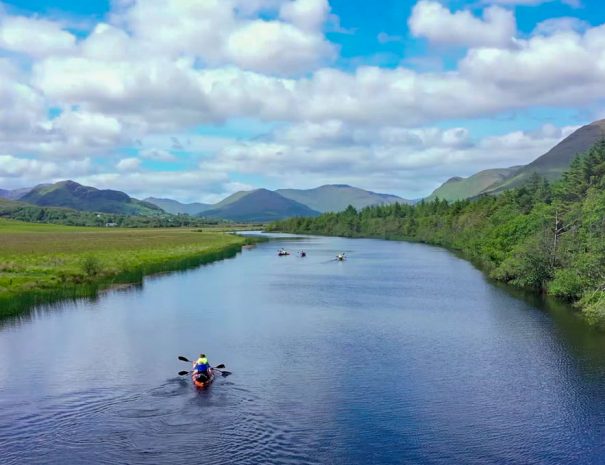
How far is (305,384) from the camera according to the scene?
3700 cm

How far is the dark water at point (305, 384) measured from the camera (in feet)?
91.2

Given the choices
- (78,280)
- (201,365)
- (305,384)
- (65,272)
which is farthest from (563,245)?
(65,272)

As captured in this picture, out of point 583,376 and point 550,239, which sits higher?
point 550,239

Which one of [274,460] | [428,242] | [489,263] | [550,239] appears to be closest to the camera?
[274,460]

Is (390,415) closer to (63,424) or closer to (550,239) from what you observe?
(63,424)

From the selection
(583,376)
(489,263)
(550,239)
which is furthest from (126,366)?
(489,263)

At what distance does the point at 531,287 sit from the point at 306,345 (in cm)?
4431

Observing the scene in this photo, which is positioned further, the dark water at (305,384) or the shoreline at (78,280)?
the shoreline at (78,280)

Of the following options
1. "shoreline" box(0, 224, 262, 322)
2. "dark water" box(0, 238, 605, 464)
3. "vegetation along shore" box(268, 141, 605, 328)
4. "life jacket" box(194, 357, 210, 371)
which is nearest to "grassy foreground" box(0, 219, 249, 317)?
"shoreline" box(0, 224, 262, 322)

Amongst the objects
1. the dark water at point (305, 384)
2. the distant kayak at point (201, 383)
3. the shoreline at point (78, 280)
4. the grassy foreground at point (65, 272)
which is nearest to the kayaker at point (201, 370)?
the distant kayak at point (201, 383)

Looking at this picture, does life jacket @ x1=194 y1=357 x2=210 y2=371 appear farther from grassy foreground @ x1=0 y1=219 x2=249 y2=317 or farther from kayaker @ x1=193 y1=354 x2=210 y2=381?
grassy foreground @ x1=0 y1=219 x2=249 y2=317

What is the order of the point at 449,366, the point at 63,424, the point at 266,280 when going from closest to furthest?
the point at 63,424 < the point at 449,366 < the point at 266,280

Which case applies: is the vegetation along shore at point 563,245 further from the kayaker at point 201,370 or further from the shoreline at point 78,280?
the shoreline at point 78,280

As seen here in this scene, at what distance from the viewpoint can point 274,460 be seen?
86.7 ft
